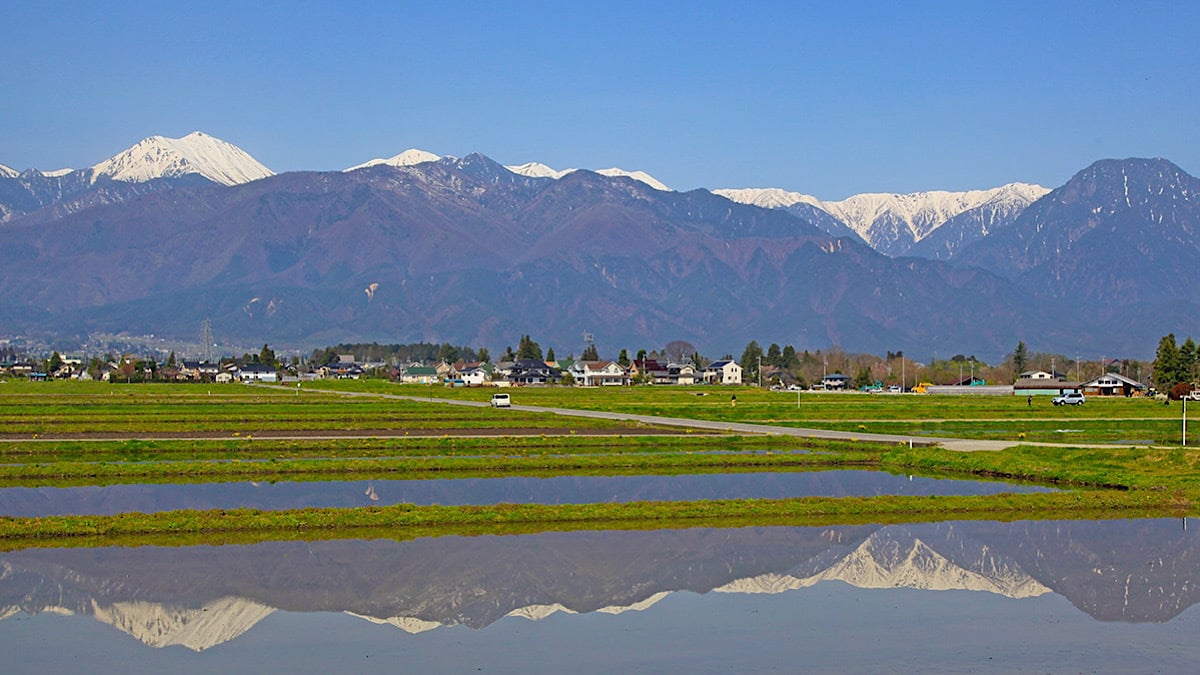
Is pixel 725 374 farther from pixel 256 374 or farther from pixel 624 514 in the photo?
pixel 624 514

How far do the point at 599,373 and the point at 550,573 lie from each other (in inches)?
5957

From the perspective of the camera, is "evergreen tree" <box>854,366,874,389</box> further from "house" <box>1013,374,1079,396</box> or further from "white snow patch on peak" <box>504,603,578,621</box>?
"white snow patch on peak" <box>504,603,578,621</box>

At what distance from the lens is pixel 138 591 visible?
20.0 metres

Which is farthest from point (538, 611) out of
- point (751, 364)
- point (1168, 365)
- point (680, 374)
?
point (751, 364)

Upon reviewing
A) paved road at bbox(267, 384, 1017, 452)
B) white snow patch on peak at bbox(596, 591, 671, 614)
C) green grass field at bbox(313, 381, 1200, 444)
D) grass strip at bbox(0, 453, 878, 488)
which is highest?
green grass field at bbox(313, 381, 1200, 444)

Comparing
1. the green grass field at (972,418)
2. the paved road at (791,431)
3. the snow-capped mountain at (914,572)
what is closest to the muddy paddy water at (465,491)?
the snow-capped mountain at (914,572)

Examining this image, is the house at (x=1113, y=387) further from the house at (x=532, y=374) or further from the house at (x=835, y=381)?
the house at (x=532, y=374)

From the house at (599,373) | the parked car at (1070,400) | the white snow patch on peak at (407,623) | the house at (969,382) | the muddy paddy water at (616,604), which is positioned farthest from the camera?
the house at (599,373)

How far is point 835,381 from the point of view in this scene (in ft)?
561

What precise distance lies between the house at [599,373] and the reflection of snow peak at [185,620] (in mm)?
148671

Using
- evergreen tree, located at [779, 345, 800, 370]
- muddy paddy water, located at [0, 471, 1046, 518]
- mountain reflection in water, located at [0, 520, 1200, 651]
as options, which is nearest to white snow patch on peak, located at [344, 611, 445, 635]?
mountain reflection in water, located at [0, 520, 1200, 651]

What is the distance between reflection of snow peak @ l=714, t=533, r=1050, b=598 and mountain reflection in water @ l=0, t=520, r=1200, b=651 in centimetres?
3

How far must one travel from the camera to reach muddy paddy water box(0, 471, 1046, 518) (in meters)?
29.6

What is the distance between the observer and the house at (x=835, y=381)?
530ft
